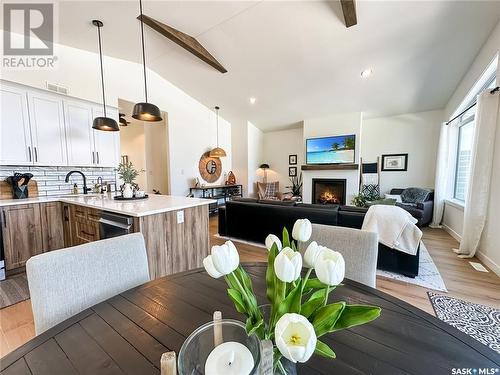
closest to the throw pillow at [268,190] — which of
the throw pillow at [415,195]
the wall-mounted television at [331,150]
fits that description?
the wall-mounted television at [331,150]

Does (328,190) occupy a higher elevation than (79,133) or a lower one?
lower

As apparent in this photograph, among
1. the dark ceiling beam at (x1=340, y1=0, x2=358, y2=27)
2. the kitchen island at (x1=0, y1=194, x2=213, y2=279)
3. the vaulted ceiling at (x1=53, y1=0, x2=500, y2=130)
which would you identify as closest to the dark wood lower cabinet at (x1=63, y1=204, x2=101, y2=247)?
the kitchen island at (x1=0, y1=194, x2=213, y2=279)

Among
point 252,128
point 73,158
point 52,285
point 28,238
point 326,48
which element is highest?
point 326,48

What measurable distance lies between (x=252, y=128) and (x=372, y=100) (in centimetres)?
340

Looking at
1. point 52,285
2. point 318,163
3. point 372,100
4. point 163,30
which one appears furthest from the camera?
point 318,163

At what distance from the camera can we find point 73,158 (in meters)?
3.35

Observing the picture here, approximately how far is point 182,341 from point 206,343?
0.18m

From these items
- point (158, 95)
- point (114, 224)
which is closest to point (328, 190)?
point (158, 95)

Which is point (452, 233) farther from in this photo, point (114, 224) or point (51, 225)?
point (51, 225)

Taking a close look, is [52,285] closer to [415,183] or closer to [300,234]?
[300,234]

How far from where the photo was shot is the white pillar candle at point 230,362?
0.39 m

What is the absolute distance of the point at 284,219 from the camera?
3.06 meters

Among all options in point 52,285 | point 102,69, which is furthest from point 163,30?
point 52,285

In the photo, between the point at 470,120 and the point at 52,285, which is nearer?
the point at 52,285
